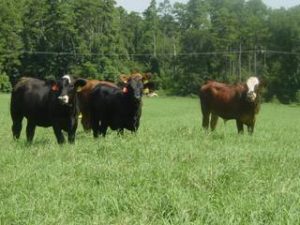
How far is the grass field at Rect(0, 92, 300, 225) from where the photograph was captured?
17.8ft

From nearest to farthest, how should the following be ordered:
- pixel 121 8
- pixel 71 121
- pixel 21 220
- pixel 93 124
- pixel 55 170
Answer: pixel 21 220 → pixel 55 170 → pixel 71 121 → pixel 93 124 → pixel 121 8

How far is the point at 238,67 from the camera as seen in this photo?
85875 mm

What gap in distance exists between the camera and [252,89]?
15.4 meters

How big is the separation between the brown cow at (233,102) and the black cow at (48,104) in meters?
4.88

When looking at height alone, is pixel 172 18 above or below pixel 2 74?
above

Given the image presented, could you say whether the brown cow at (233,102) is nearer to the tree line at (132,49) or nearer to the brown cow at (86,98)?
the brown cow at (86,98)

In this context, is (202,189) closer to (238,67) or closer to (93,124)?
(93,124)

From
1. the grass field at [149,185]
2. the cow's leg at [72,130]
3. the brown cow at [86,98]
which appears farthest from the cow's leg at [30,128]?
the grass field at [149,185]

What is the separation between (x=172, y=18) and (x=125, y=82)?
10327 cm

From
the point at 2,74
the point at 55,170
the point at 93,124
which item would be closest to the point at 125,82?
the point at 93,124

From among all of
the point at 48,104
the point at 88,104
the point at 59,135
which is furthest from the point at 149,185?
the point at 88,104

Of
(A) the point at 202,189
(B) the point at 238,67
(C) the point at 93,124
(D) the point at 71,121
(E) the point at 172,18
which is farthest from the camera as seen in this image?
(E) the point at 172,18

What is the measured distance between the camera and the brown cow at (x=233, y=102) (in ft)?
50.7

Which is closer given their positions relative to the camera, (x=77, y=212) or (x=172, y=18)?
(x=77, y=212)
